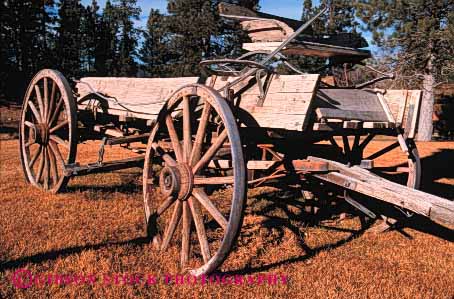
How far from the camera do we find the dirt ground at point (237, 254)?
135 inches

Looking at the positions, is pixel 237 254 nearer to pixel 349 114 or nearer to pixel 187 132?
pixel 187 132

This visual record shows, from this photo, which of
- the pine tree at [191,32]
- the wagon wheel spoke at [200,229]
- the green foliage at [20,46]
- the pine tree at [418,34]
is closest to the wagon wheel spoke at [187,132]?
the wagon wheel spoke at [200,229]

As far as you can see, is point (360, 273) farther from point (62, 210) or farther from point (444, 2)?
point (444, 2)

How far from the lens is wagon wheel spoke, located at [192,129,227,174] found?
3426 millimetres

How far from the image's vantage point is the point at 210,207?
11.3ft

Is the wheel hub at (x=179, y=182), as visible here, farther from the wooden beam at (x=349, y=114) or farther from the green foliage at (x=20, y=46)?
the green foliage at (x=20, y=46)

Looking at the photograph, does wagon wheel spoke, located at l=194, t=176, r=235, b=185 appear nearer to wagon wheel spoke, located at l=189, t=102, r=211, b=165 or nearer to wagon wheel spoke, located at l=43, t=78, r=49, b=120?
wagon wheel spoke, located at l=189, t=102, r=211, b=165

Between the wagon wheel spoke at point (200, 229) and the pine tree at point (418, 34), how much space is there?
1170 cm

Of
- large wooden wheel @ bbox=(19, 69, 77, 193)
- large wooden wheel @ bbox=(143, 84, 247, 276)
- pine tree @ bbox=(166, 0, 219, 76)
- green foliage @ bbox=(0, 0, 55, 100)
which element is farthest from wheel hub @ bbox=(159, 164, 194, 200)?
green foliage @ bbox=(0, 0, 55, 100)

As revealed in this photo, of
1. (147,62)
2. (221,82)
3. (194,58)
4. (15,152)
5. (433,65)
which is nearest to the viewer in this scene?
(221,82)

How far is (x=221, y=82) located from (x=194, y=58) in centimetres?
3021

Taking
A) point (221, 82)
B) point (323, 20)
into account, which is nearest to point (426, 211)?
point (221, 82)

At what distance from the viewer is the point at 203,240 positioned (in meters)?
3.50

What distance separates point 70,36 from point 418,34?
109 feet
